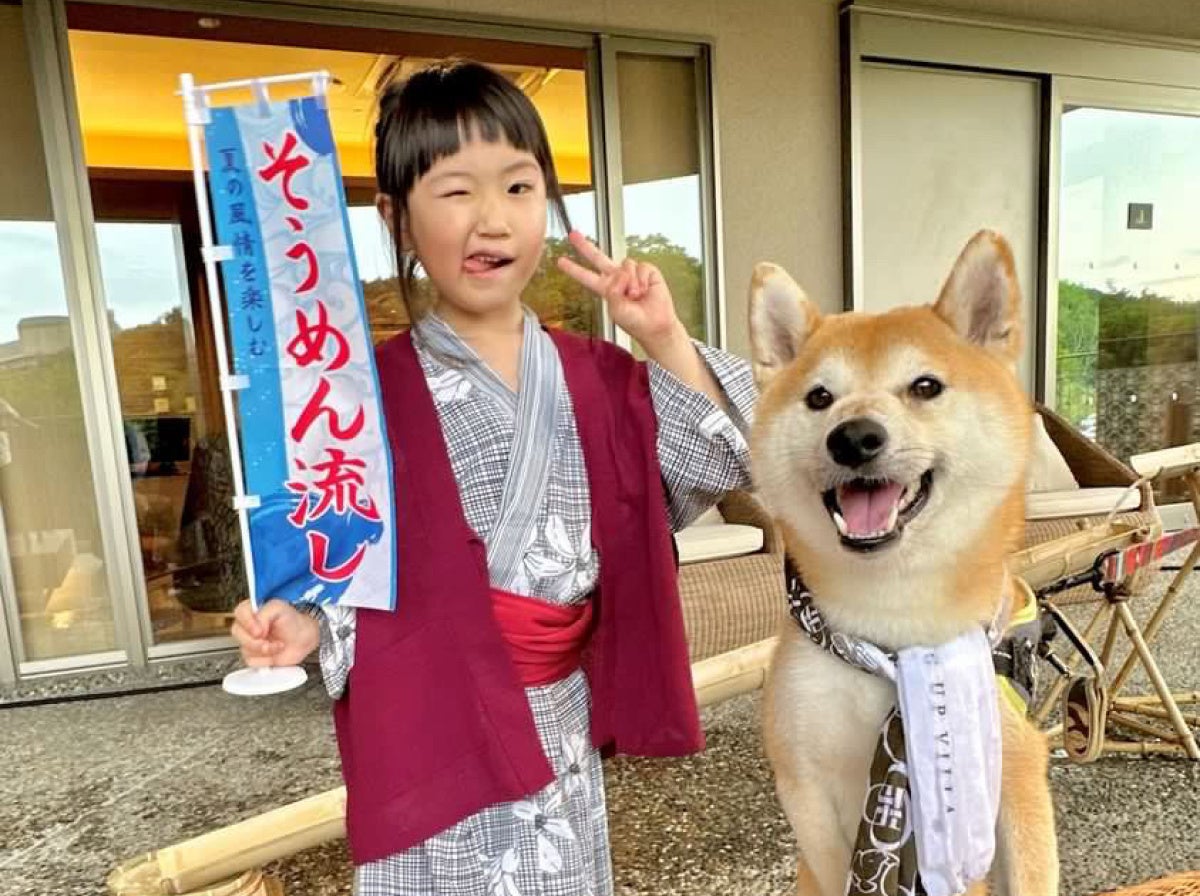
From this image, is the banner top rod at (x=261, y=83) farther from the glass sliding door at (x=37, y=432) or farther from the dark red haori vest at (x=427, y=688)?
the glass sliding door at (x=37, y=432)

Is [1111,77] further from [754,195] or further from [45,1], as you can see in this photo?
[45,1]

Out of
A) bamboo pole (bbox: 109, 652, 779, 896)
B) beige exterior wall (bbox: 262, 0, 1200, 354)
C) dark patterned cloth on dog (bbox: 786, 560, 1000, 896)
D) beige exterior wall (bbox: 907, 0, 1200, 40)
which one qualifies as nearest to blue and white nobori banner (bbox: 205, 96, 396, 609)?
bamboo pole (bbox: 109, 652, 779, 896)

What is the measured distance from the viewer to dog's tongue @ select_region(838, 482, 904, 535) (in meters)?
0.95

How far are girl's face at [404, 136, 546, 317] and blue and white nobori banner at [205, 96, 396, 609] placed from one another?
0.53 ft

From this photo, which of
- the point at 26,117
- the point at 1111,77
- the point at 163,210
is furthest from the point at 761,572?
the point at 1111,77

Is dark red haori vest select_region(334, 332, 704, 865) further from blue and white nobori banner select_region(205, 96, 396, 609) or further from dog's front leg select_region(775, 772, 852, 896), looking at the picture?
dog's front leg select_region(775, 772, 852, 896)

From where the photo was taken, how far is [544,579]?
3.27 ft

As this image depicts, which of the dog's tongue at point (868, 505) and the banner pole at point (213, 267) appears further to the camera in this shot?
the dog's tongue at point (868, 505)

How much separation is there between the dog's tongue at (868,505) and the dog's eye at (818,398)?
0.38 ft

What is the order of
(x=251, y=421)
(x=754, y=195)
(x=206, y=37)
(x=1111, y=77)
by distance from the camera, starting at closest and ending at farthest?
(x=251, y=421)
(x=206, y=37)
(x=754, y=195)
(x=1111, y=77)

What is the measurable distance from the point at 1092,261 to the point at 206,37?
4.88 m

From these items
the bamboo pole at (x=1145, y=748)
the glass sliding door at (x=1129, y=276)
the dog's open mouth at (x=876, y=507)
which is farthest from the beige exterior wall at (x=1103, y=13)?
the dog's open mouth at (x=876, y=507)

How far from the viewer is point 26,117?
3.27 metres

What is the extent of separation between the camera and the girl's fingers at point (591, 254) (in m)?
1.00
